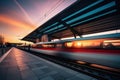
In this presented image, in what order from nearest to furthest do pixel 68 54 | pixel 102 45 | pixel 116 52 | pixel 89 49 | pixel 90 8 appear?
1. pixel 116 52
2. pixel 102 45
3. pixel 89 49
4. pixel 68 54
5. pixel 90 8

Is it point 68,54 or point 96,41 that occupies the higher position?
point 96,41


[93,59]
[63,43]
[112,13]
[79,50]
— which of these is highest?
[112,13]

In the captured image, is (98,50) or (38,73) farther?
(98,50)

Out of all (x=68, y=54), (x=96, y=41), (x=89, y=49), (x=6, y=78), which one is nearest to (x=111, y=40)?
(x=96, y=41)

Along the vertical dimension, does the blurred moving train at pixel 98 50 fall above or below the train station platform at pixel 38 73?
above

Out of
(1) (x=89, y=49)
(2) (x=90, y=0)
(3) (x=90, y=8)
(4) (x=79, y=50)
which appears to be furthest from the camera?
(3) (x=90, y=8)

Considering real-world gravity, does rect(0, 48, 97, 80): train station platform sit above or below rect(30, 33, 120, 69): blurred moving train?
below

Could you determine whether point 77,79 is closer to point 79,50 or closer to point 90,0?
point 79,50

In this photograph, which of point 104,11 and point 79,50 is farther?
point 104,11

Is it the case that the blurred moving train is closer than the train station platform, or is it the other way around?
the train station platform

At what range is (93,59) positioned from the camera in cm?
766

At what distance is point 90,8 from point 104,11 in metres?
2.20

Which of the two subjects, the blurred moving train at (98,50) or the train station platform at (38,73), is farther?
the blurred moving train at (98,50)

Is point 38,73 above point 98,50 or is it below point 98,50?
below
